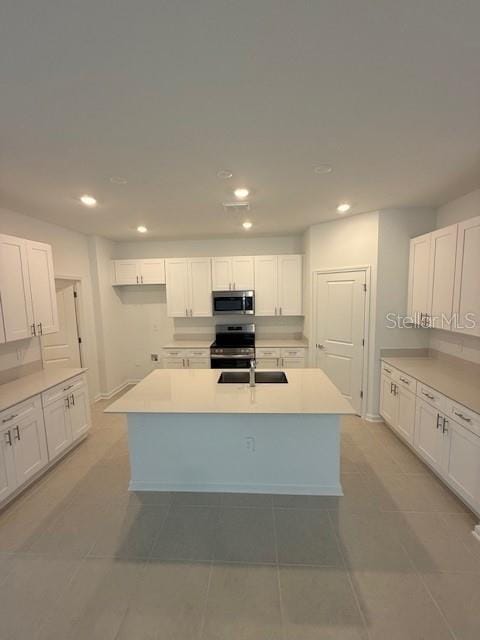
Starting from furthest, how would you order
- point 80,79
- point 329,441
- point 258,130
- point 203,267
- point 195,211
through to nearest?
point 203,267
point 195,211
point 329,441
point 258,130
point 80,79

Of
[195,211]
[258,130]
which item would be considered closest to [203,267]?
[195,211]

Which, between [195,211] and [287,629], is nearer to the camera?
[287,629]

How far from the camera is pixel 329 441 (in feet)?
7.56

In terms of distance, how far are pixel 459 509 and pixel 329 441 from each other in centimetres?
111

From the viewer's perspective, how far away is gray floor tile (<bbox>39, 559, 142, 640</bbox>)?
55.1 inches

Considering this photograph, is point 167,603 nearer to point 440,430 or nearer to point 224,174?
point 440,430

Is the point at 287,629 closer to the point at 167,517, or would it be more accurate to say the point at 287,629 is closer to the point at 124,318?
the point at 167,517

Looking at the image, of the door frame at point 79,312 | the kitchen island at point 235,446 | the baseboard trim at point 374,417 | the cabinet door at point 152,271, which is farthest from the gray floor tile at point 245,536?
the cabinet door at point 152,271

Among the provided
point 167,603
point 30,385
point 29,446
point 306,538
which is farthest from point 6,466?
point 306,538

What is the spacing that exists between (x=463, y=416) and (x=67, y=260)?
4.96 metres

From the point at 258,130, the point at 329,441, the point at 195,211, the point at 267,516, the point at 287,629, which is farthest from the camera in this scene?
the point at 195,211

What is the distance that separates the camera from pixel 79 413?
315cm

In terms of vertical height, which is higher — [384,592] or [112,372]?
[112,372]

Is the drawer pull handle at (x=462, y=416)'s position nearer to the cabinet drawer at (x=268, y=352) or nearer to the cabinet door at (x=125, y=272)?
the cabinet drawer at (x=268, y=352)
